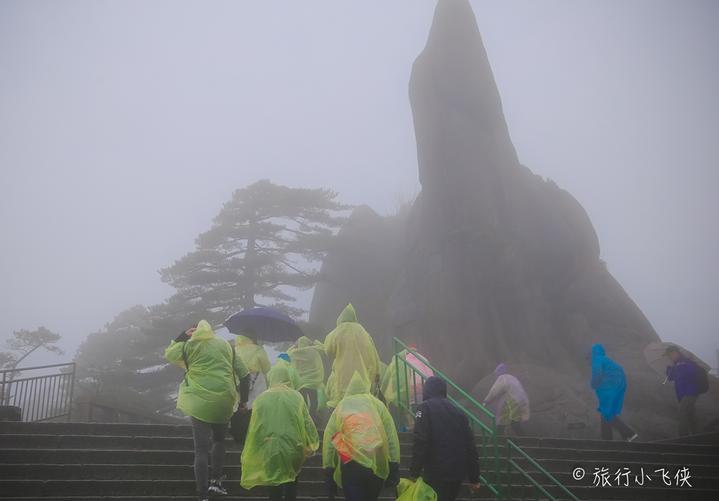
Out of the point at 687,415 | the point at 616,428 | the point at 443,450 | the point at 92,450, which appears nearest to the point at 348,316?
the point at 443,450

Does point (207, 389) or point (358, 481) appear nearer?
point (358, 481)

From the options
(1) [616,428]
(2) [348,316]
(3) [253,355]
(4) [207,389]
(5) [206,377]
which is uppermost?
(2) [348,316]

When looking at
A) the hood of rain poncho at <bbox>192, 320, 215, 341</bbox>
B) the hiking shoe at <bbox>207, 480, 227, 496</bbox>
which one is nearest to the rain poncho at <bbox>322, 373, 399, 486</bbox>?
the hiking shoe at <bbox>207, 480, 227, 496</bbox>

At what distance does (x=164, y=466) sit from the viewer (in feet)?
22.1

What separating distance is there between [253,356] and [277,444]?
2938 millimetres

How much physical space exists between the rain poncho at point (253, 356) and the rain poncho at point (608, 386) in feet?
20.8

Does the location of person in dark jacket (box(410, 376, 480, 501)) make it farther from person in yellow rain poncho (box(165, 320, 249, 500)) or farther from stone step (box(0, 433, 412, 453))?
stone step (box(0, 433, 412, 453))

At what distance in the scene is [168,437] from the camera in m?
7.60

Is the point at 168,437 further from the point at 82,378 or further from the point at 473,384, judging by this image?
the point at 82,378

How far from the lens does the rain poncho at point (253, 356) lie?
310 inches

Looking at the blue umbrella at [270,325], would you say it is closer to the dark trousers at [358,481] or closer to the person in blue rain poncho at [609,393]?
the dark trousers at [358,481]

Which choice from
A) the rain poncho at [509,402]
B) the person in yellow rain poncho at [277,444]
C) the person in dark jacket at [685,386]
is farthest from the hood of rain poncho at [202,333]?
the person in dark jacket at [685,386]

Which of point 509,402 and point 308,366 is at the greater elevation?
point 308,366

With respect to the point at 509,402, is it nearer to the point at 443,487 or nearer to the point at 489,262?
the point at 443,487
